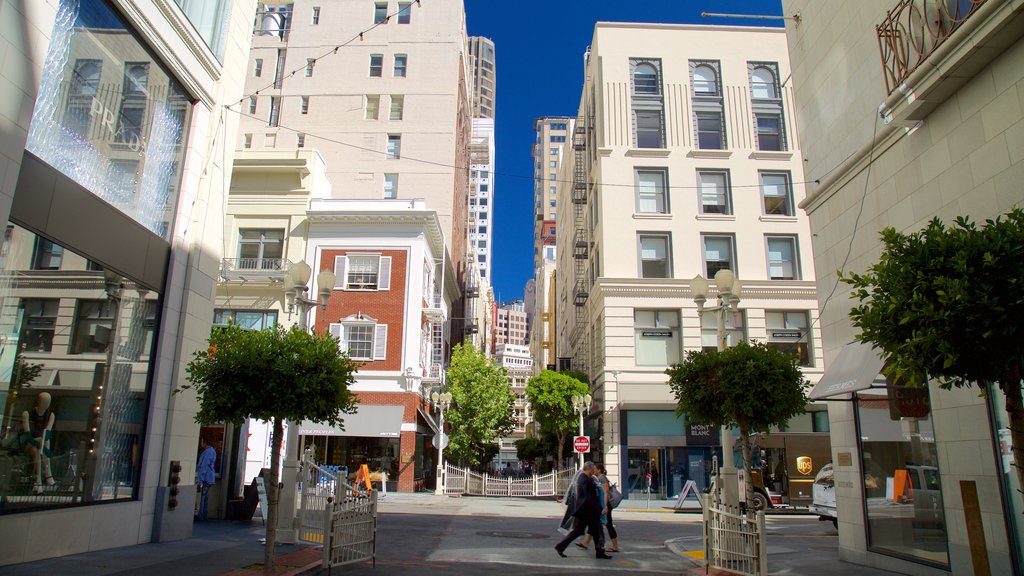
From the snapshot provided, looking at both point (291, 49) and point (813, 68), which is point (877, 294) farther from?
point (291, 49)

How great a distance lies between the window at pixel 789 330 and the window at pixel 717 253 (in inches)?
116

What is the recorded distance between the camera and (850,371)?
11328 millimetres

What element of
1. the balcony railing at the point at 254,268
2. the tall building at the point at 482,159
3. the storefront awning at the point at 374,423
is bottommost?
the storefront awning at the point at 374,423

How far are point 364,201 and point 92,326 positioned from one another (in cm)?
2409

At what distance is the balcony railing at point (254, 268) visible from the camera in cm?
3183

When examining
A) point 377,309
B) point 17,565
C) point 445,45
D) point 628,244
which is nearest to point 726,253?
point 628,244

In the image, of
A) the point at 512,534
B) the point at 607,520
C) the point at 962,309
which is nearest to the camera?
the point at 962,309

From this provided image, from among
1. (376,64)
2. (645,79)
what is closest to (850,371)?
(645,79)

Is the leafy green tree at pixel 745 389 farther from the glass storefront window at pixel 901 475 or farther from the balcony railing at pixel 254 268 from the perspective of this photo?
the balcony railing at pixel 254 268

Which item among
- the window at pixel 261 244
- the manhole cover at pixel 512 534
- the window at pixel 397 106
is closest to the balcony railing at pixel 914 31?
the manhole cover at pixel 512 534

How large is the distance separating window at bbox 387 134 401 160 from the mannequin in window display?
116 feet

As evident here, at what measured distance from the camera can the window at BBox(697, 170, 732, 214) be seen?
3222cm

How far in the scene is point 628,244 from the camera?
103 ft

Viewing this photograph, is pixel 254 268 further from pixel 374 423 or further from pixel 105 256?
pixel 105 256
